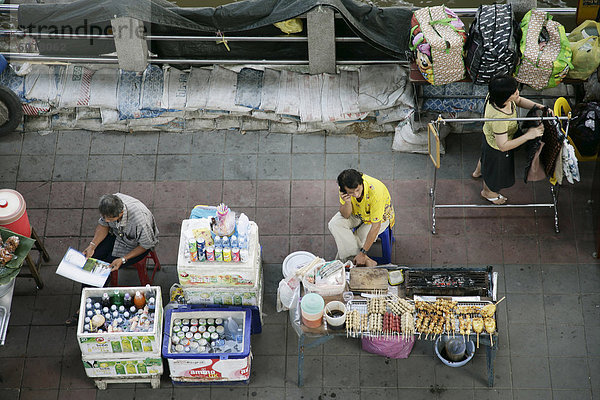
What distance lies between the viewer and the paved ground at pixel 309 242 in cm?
707

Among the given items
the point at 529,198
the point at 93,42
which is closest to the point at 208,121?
the point at 93,42

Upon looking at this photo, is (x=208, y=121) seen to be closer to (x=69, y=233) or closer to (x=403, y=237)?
(x=69, y=233)

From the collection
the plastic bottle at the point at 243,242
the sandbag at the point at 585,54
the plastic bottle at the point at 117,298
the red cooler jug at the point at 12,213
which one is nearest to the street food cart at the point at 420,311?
the plastic bottle at the point at 243,242

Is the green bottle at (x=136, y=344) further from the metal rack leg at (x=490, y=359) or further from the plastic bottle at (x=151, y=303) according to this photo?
the metal rack leg at (x=490, y=359)

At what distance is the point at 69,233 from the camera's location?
8.25m

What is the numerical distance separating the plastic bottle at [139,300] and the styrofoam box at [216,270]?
17.0 inches

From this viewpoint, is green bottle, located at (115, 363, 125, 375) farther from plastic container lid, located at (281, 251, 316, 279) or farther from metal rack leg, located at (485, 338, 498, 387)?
metal rack leg, located at (485, 338, 498, 387)

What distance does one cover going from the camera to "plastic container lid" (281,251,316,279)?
24.6 feet

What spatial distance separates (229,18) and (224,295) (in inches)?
132

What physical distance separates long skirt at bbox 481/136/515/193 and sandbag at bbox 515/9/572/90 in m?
0.94

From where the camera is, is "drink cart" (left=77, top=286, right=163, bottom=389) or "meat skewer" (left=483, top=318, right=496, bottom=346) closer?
"meat skewer" (left=483, top=318, right=496, bottom=346)

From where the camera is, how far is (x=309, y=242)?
26.5ft

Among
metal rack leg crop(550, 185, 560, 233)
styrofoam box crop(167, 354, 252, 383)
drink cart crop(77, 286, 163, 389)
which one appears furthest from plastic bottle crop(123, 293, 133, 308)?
metal rack leg crop(550, 185, 560, 233)

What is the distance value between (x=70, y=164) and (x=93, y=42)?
152 cm
